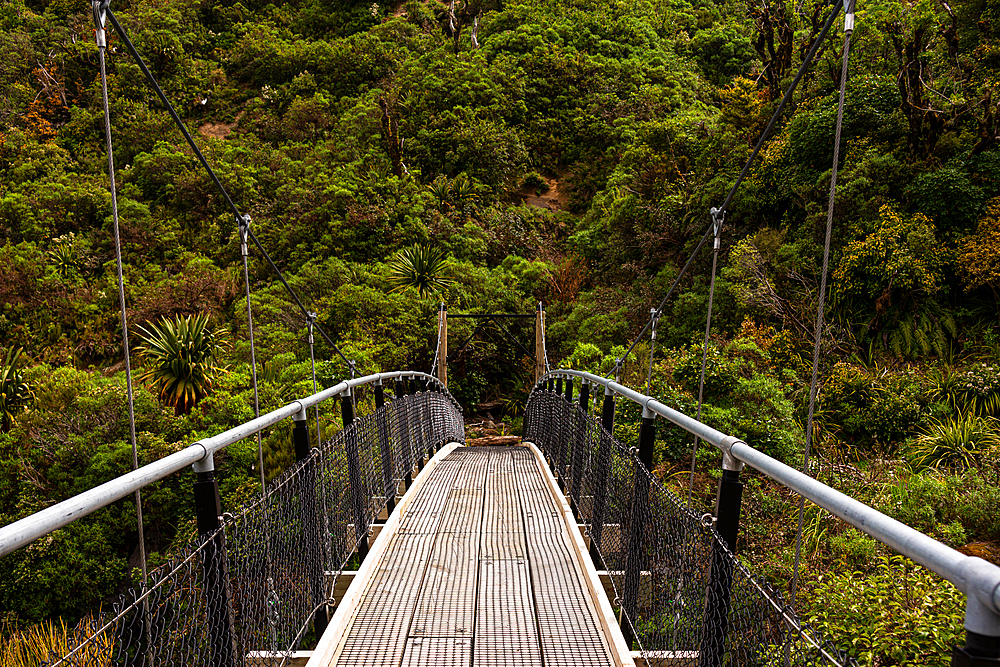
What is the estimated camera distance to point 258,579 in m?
1.80

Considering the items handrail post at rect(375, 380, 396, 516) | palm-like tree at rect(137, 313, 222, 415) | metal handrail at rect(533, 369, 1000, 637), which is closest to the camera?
metal handrail at rect(533, 369, 1000, 637)

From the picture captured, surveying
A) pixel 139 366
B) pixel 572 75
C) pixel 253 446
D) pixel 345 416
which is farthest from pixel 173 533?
pixel 572 75

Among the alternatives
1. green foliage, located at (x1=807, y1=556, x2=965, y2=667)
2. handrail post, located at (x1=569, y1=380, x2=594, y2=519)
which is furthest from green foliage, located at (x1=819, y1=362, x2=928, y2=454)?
handrail post, located at (x1=569, y1=380, x2=594, y2=519)

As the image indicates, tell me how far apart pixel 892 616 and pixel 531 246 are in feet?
54.2

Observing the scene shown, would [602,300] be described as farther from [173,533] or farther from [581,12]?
[581,12]

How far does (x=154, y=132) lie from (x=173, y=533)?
18.1 metres

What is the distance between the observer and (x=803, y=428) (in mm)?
8438

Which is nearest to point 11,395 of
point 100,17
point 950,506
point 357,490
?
point 357,490

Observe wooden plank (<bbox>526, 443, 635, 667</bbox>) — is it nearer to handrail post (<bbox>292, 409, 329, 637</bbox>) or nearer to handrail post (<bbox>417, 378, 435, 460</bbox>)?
handrail post (<bbox>292, 409, 329, 637</bbox>)

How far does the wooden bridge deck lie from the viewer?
207 centimetres

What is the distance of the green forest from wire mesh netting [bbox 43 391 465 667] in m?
3.86

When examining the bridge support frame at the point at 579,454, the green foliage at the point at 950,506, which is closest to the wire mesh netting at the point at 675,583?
the bridge support frame at the point at 579,454

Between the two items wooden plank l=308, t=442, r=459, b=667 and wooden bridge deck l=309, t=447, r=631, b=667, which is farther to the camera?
wooden bridge deck l=309, t=447, r=631, b=667

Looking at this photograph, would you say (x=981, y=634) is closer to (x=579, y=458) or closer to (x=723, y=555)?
(x=723, y=555)
